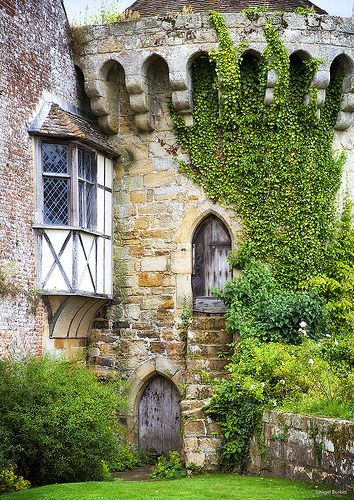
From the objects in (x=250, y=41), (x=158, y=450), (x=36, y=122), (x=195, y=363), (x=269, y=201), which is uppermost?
(x=250, y=41)

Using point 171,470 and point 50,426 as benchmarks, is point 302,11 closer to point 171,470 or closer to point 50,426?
point 171,470

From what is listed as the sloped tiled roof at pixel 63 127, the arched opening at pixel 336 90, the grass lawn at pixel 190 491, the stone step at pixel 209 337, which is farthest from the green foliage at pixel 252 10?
the grass lawn at pixel 190 491

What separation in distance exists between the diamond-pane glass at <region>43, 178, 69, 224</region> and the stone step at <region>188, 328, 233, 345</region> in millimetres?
2883

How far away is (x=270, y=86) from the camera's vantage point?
1534cm

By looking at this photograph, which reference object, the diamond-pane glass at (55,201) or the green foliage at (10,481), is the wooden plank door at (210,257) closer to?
the diamond-pane glass at (55,201)

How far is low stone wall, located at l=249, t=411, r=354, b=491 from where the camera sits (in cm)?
959

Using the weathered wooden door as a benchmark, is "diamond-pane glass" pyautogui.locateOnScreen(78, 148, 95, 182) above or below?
above

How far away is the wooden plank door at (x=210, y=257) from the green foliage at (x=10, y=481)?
5.72 metres

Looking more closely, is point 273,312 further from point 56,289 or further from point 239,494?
point 239,494

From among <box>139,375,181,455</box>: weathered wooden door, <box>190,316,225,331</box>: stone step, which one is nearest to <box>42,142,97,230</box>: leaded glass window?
<box>190,316,225,331</box>: stone step

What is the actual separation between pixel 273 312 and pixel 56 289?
11.0ft

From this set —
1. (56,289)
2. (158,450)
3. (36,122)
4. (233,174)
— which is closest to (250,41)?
(233,174)

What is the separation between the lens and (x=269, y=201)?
618 inches

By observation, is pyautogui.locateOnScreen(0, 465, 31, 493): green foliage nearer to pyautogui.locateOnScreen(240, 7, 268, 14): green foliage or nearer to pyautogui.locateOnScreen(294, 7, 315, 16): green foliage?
pyautogui.locateOnScreen(240, 7, 268, 14): green foliage
